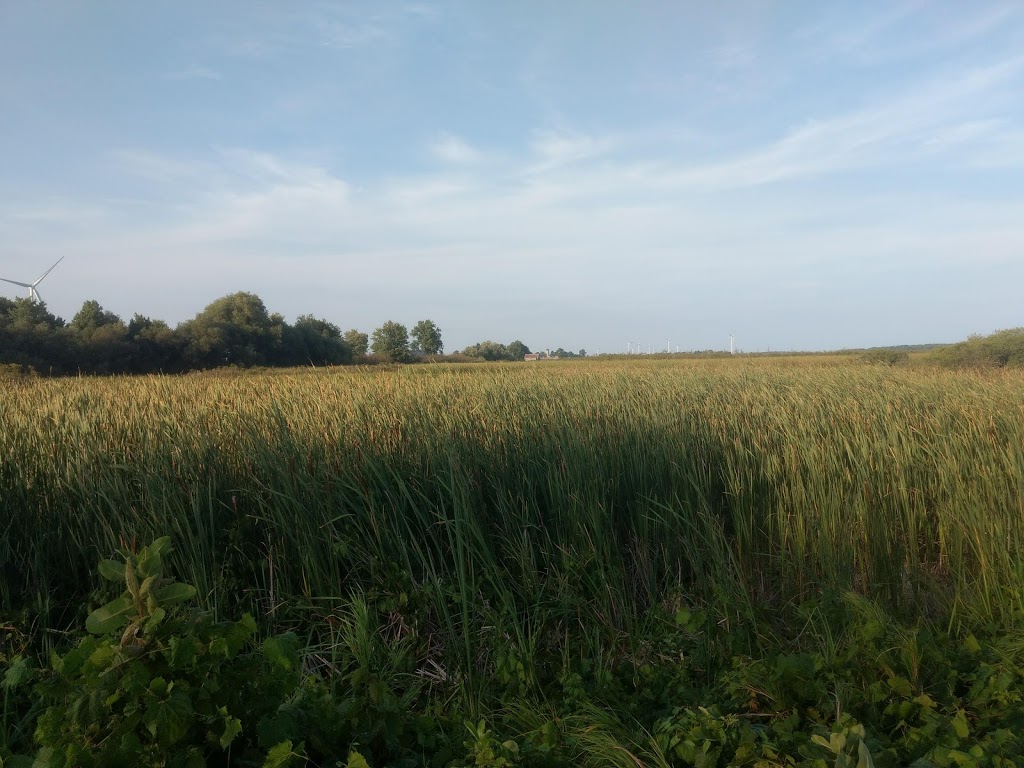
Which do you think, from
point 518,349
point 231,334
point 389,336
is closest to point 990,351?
point 231,334

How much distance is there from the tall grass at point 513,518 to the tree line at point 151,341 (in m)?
13.3

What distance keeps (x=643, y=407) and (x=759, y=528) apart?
2.07 metres

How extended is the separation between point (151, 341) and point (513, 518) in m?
23.2

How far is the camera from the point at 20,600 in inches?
111

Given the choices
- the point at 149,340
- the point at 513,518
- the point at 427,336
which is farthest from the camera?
the point at 427,336

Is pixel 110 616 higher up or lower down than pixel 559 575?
higher up

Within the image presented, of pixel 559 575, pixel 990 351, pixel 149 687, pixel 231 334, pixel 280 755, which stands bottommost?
pixel 559 575

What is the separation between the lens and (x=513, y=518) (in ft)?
10.7

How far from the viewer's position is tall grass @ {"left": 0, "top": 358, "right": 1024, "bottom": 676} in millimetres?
2820

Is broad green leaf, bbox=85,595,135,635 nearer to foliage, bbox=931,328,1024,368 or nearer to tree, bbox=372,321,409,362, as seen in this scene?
foliage, bbox=931,328,1024,368

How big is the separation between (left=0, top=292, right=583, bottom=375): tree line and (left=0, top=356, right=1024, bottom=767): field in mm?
13523

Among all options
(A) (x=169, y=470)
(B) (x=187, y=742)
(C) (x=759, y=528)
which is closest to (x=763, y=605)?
(C) (x=759, y=528)

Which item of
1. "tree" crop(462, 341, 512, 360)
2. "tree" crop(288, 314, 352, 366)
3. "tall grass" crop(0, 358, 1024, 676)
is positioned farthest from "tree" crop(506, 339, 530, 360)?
"tall grass" crop(0, 358, 1024, 676)

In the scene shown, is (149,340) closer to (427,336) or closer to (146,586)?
(146,586)
